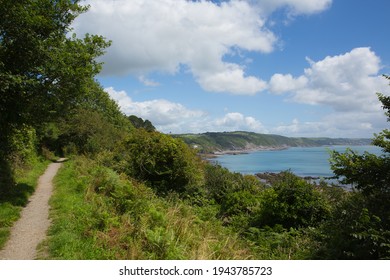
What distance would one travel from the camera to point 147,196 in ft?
55.8

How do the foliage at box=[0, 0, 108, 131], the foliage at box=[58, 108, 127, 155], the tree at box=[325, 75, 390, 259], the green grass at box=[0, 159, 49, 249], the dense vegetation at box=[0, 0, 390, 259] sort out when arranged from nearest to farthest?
1. the tree at box=[325, 75, 390, 259]
2. the dense vegetation at box=[0, 0, 390, 259]
3. the green grass at box=[0, 159, 49, 249]
4. the foliage at box=[0, 0, 108, 131]
5. the foliage at box=[58, 108, 127, 155]

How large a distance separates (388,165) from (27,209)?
43.5 ft

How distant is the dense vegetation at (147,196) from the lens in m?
9.18

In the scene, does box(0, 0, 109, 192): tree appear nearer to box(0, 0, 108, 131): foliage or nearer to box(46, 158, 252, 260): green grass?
box(0, 0, 108, 131): foliage

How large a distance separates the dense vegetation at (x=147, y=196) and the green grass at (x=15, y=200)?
0.22 ft

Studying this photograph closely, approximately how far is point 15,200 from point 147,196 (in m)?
6.06

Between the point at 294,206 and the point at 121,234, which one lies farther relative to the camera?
the point at 294,206

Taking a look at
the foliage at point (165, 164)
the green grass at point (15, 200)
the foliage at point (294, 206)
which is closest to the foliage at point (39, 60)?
the green grass at point (15, 200)

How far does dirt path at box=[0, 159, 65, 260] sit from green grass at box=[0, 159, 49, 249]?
0.62ft

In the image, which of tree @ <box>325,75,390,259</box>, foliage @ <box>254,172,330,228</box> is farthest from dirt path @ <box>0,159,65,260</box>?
foliage @ <box>254,172,330,228</box>

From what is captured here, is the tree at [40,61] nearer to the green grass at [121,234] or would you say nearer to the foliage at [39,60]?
the foliage at [39,60]

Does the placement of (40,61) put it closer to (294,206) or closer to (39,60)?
(39,60)

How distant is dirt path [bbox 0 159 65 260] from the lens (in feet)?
28.1

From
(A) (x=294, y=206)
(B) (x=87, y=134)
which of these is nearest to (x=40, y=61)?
(A) (x=294, y=206)
